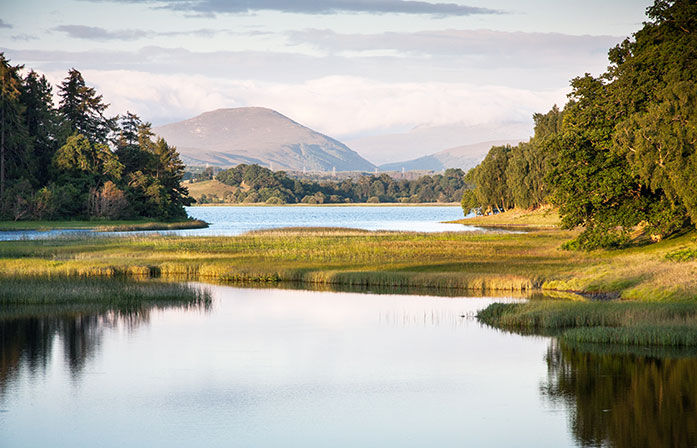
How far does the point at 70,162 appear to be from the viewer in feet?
389

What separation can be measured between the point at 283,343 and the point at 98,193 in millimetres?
92587

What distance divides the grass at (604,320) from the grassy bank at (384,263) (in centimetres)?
376

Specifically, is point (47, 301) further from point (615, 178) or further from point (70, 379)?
point (615, 178)

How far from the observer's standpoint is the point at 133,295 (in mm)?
40281

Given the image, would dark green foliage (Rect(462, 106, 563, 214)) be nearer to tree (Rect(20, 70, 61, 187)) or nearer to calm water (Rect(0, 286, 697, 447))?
tree (Rect(20, 70, 61, 187))

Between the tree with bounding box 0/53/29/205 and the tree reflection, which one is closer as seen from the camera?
the tree reflection

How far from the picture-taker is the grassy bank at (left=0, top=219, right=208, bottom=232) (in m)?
102

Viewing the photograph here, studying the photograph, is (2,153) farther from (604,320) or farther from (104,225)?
(604,320)

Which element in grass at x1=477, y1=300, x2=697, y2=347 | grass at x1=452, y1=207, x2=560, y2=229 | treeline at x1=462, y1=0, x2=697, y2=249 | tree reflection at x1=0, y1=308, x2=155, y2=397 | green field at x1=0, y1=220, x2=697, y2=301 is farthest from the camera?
grass at x1=452, y1=207, x2=560, y2=229

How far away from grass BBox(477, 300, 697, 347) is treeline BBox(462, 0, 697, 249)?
1669 cm

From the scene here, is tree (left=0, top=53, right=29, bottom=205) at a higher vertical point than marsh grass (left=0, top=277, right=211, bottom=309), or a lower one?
higher

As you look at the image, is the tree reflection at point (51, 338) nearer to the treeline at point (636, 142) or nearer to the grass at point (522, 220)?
the treeline at point (636, 142)

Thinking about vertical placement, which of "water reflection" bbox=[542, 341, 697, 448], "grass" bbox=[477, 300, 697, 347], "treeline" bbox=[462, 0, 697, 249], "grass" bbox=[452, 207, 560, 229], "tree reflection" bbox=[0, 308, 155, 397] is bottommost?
"water reflection" bbox=[542, 341, 697, 448]

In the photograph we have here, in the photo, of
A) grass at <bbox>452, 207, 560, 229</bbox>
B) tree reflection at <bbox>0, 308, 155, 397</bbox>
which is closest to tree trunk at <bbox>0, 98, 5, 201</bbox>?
grass at <bbox>452, 207, 560, 229</bbox>
